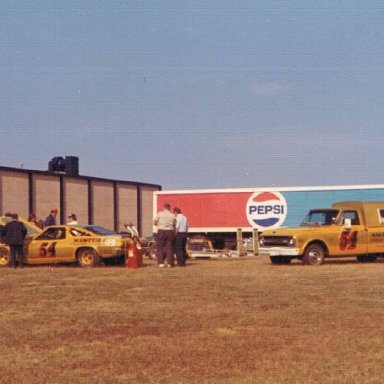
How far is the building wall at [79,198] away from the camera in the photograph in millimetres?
42844

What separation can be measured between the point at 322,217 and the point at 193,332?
1523 cm

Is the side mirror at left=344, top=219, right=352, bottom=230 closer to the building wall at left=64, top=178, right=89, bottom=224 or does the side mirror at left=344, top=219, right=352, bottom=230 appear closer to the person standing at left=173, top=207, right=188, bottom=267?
the person standing at left=173, top=207, right=188, bottom=267

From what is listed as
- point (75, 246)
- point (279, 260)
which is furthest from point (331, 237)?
point (75, 246)

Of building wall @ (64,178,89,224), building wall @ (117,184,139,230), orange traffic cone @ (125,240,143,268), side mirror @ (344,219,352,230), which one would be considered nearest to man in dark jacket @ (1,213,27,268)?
orange traffic cone @ (125,240,143,268)

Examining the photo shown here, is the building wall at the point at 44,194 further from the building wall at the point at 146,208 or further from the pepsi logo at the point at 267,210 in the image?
the pepsi logo at the point at 267,210

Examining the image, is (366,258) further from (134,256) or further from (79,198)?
(79,198)

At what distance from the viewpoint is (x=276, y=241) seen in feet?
77.5

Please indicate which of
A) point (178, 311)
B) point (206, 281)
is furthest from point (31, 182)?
point (178, 311)

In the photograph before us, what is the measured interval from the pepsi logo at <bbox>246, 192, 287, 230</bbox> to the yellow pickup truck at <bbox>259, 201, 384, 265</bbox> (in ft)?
31.8

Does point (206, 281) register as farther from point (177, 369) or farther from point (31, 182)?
point (31, 182)

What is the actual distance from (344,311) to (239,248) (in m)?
19.4

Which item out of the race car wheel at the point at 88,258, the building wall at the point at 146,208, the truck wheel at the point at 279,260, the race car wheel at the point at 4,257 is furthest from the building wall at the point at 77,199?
the truck wheel at the point at 279,260

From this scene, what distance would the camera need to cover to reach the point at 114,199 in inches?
2149

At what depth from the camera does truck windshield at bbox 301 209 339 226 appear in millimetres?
23938
